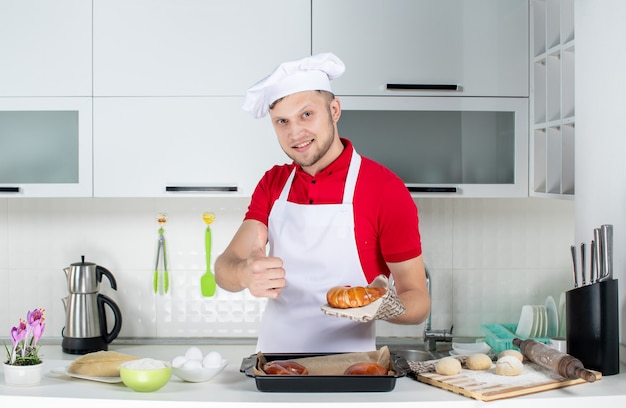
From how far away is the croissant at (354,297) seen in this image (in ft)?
4.98

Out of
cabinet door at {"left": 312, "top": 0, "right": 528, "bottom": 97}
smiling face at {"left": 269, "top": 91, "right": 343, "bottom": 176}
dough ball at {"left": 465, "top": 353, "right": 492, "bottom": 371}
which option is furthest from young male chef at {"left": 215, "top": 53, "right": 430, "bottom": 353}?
cabinet door at {"left": 312, "top": 0, "right": 528, "bottom": 97}

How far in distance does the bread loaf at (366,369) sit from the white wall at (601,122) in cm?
68

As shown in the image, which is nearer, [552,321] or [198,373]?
[198,373]

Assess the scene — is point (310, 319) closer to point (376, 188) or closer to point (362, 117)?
point (376, 188)

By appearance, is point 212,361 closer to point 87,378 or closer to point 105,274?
point 87,378

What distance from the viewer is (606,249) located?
167cm

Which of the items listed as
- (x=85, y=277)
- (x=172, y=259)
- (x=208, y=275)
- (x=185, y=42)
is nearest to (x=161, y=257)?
(x=172, y=259)

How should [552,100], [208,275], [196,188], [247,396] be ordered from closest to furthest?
[247,396] < [552,100] < [196,188] < [208,275]

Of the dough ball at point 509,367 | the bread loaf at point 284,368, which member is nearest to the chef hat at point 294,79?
the bread loaf at point 284,368

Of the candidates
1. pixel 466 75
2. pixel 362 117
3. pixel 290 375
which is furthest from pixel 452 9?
pixel 290 375

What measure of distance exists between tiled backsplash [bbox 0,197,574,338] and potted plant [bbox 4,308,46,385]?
1361 mm

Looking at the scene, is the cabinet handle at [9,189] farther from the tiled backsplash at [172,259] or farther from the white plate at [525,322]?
the white plate at [525,322]

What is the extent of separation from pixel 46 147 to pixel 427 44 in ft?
4.39

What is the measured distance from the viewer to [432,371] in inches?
63.6
